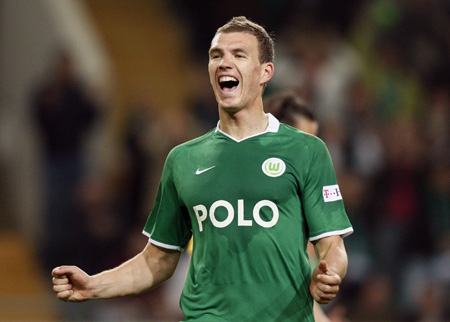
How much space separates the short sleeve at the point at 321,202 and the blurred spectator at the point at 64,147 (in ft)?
18.7

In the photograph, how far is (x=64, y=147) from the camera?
9188 mm

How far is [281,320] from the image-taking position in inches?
141

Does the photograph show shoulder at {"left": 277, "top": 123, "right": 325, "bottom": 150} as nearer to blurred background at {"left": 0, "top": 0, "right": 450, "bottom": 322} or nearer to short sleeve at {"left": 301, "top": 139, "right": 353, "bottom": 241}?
short sleeve at {"left": 301, "top": 139, "right": 353, "bottom": 241}

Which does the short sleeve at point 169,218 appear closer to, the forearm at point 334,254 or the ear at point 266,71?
the ear at point 266,71

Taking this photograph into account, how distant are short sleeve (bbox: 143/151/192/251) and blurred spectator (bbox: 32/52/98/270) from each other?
17.0 feet

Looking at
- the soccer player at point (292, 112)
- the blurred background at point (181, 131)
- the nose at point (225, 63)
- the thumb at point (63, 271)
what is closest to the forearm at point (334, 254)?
the nose at point (225, 63)

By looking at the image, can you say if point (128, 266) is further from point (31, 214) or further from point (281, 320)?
point (31, 214)

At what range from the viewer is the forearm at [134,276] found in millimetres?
3833

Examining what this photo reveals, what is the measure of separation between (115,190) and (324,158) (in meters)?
6.12

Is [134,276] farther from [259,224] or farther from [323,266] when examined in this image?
[323,266]

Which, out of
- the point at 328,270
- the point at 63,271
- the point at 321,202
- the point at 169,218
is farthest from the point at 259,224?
the point at 63,271

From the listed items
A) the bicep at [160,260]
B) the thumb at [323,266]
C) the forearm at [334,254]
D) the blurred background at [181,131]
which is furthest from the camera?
the blurred background at [181,131]

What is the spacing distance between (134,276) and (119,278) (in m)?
0.07

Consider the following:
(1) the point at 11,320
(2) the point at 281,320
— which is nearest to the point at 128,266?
(2) the point at 281,320
